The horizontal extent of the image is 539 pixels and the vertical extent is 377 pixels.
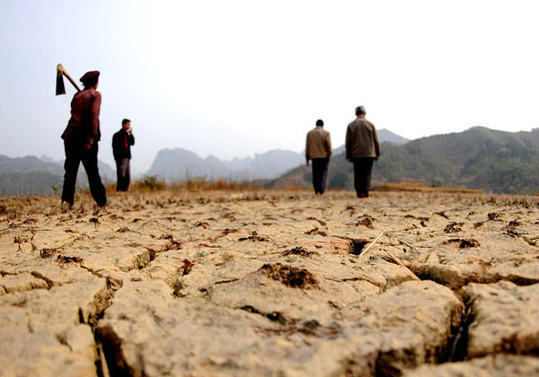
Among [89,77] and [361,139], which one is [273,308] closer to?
[89,77]

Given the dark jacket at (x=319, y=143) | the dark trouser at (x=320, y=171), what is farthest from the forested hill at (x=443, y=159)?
the dark jacket at (x=319, y=143)

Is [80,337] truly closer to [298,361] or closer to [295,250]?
[298,361]

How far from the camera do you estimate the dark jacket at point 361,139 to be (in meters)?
5.82

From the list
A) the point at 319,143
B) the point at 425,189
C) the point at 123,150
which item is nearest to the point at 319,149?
the point at 319,143

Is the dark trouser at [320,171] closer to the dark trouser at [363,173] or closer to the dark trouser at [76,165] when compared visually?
the dark trouser at [363,173]

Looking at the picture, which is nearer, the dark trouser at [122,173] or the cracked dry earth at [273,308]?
the cracked dry earth at [273,308]

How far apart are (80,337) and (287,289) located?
680 millimetres

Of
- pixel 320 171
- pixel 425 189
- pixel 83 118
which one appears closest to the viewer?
pixel 83 118

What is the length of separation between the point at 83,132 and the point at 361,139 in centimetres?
437

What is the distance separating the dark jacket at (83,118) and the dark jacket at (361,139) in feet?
13.6

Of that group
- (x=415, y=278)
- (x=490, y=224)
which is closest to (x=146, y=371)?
(x=415, y=278)

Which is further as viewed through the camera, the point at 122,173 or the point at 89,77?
the point at 122,173

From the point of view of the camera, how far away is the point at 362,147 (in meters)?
5.83

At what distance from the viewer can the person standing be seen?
149 inches
